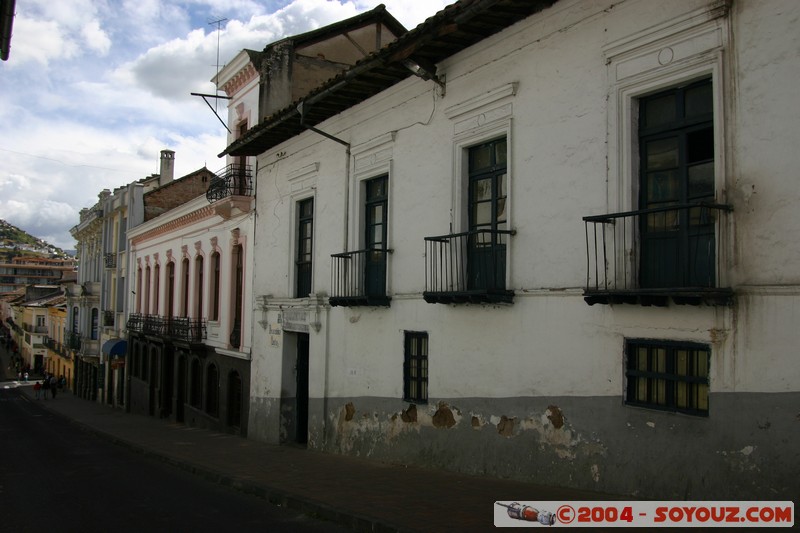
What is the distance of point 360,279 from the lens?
1219 cm

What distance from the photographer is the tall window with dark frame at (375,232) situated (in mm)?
11812

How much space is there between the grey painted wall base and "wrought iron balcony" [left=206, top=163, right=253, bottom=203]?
7.80m

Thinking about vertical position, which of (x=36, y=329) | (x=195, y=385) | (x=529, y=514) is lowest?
(x=195, y=385)

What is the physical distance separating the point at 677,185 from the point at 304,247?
8.85 meters

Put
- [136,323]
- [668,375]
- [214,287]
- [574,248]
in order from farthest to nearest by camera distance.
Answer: [136,323] < [214,287] < [574,248] < [668,375]

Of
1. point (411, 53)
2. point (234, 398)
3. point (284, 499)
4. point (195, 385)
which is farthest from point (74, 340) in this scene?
point (411, 53)

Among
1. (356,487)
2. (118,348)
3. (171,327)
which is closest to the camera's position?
(356,487)

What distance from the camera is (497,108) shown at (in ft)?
30.1

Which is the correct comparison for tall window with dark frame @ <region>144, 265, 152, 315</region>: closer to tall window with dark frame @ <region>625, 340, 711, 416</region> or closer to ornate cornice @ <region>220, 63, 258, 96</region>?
ornate cornice @ <region>220, 63, 258, 96</region>

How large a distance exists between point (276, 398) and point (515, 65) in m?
9.14

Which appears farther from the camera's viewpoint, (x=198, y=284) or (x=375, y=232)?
(x=198, y=284)

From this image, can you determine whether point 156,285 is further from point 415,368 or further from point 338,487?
point 338,487

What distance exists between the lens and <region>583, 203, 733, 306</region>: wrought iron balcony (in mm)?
6477

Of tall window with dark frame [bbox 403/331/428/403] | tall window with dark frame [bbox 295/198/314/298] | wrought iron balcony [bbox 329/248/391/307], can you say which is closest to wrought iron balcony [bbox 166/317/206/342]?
tall window with dark frame [bbox 295/198/314/298]
